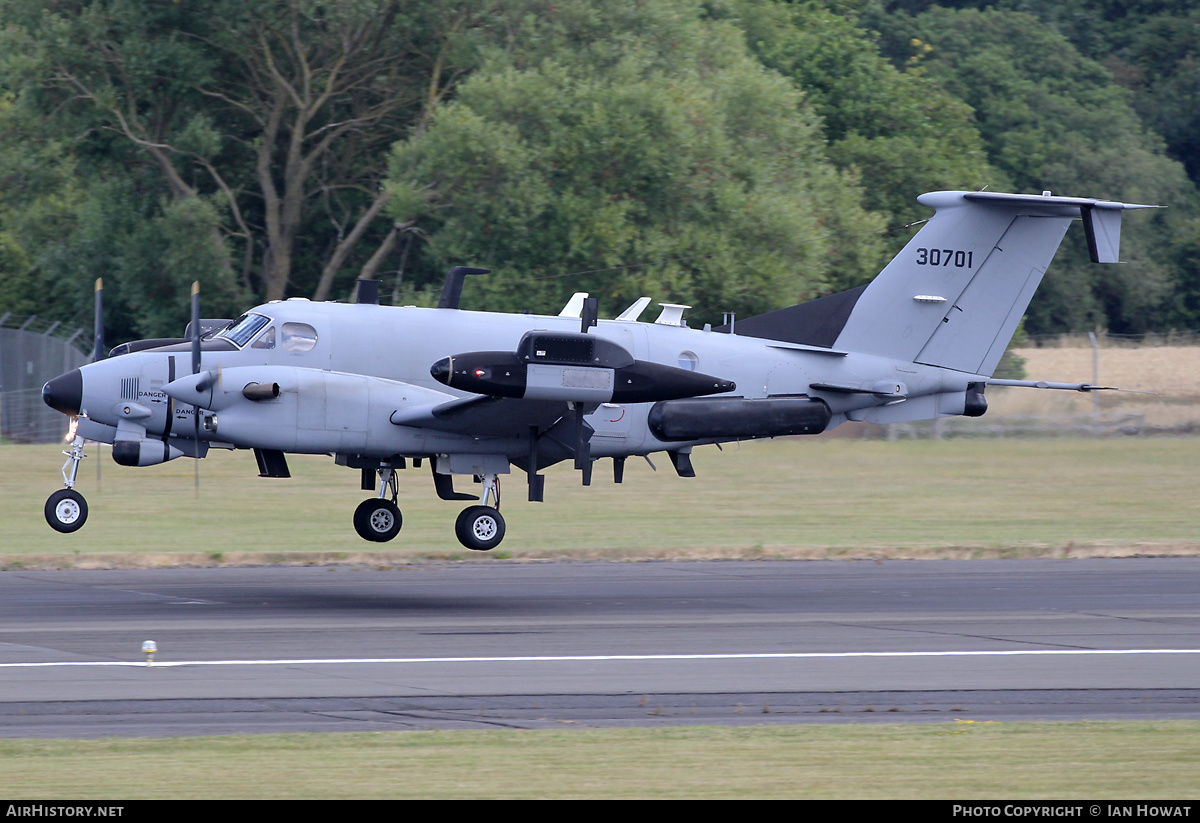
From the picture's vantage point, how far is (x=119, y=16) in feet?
119

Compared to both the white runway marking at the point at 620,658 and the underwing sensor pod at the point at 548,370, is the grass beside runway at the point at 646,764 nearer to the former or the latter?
the white runway marking at the point at 620,658

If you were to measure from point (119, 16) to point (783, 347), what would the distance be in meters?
23.2

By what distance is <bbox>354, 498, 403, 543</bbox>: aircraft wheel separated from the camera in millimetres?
20156

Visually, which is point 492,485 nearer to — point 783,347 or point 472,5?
point 783,347

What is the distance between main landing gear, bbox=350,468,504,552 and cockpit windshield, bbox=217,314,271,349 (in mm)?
2689

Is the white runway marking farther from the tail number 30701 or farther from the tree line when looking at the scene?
the tree line

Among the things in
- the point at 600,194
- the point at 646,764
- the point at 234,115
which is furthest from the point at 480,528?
the point at 234,115

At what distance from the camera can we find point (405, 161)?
117ft

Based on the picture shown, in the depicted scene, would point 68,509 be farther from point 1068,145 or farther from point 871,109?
point 1068,145

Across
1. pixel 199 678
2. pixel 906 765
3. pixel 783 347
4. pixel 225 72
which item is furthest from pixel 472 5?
pixel 906 765

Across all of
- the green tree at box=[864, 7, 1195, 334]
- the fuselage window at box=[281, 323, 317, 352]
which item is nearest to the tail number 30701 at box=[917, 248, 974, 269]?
the fuselage window at box=[281, 323, 317, 352]

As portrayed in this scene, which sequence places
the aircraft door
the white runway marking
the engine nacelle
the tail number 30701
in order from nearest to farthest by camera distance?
the white runway marking
the engine nacelle
the aircraft door
the tail number 30701

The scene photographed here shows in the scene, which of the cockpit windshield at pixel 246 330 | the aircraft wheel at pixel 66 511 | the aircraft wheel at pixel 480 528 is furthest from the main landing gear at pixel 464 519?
the aircraft wheel at pixel 66 511

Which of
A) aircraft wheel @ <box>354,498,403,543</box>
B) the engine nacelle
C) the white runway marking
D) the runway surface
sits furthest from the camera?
aircraft wheel @ <box>354,498,403,543</box>
